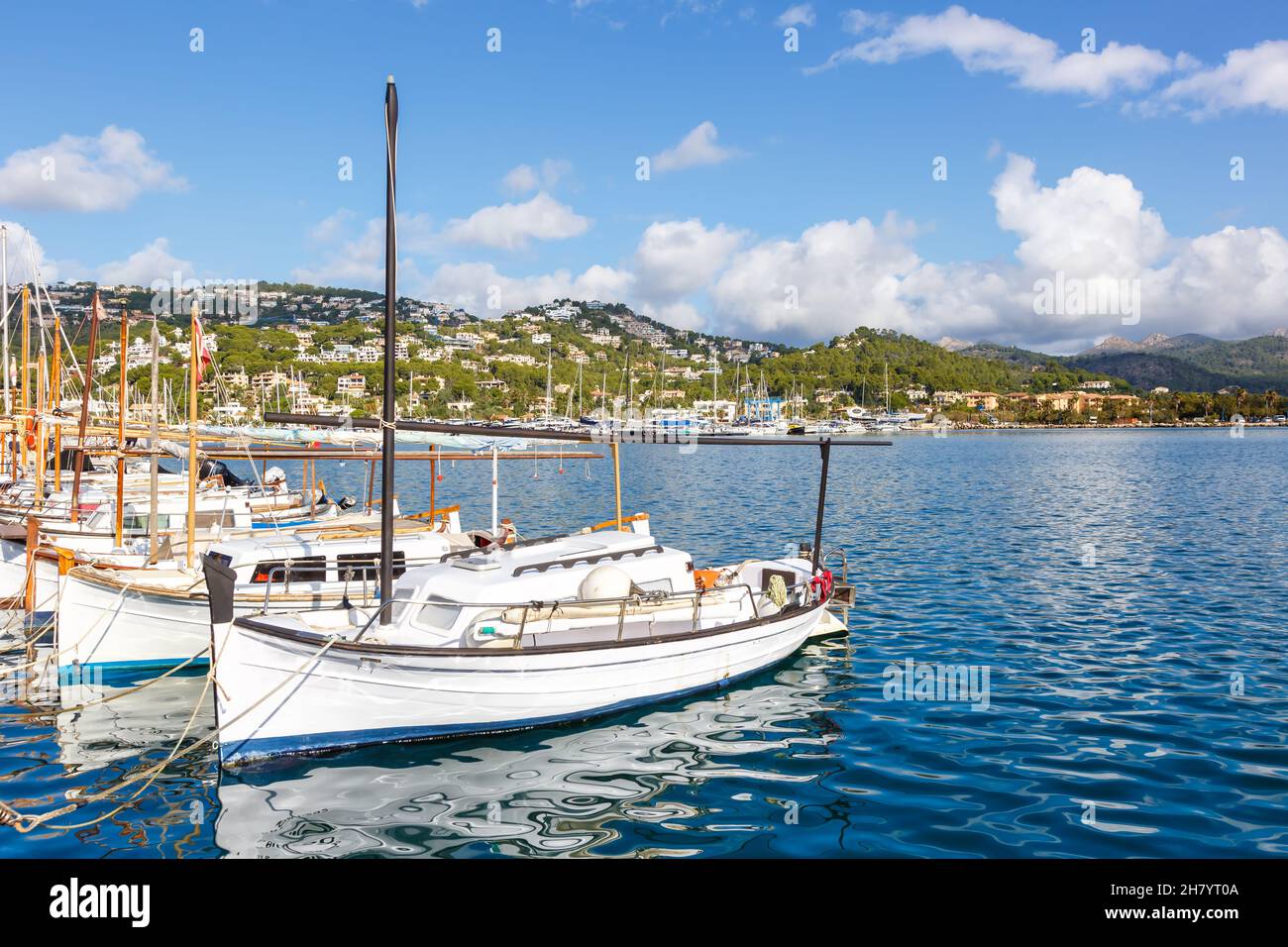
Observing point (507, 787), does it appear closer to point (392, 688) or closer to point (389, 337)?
point (392, 688)

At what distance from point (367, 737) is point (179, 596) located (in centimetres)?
692

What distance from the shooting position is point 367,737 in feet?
43.2

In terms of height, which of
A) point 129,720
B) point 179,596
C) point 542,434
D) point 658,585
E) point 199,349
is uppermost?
point 199,349

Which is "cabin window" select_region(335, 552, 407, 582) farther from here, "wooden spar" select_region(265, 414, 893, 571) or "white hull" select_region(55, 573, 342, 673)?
"wooden spar" select_region(265, 414, 893, 571)

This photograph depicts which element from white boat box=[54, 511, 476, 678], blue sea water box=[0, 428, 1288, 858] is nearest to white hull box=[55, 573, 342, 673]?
white boat box=[54, 511, 476, 678]

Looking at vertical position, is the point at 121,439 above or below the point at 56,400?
below

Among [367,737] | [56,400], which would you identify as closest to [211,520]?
[56,400]

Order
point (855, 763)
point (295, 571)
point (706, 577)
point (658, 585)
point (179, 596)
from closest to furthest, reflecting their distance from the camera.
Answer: point (855, 763) → point (658, 585) → point (179, 596) → point (295, 571) → point (706, 577)

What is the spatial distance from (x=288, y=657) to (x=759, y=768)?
7229 millimetres

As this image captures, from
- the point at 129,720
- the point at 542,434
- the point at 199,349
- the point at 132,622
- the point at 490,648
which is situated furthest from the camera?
the point at 199,349

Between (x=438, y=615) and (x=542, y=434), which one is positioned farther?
(x=542, y=434)

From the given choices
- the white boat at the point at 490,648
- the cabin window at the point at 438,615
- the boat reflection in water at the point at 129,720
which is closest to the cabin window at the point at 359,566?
the white boat at the point at 490,648

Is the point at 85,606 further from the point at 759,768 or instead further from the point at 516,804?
the point at 759,768
